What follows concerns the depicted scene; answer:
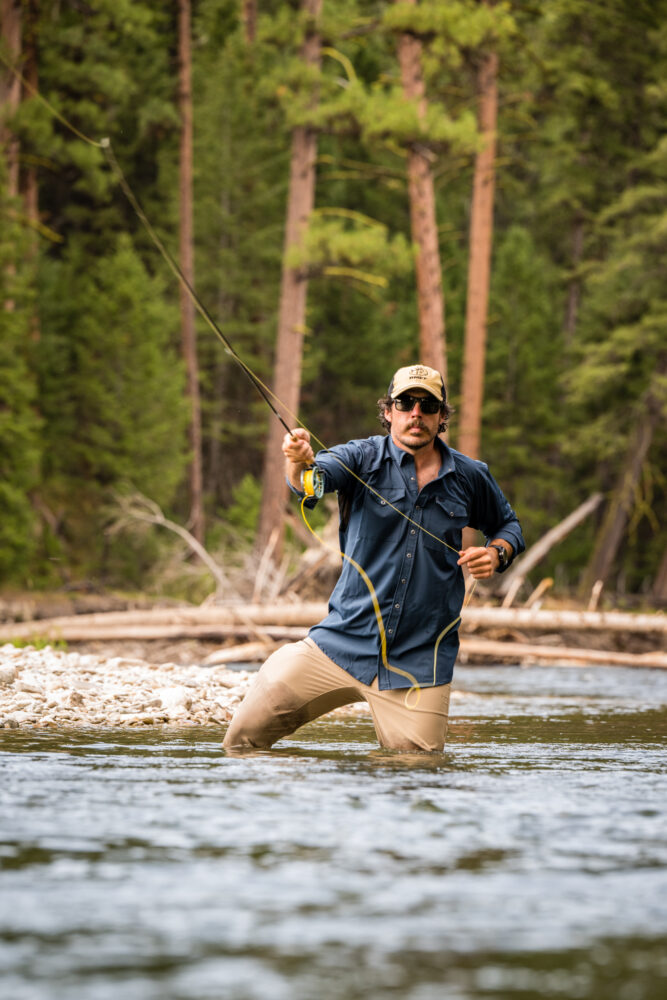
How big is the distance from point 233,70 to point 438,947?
29.4 metres

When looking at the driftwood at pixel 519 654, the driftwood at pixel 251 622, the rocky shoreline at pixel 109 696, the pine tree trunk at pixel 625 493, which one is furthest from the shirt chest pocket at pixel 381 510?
the pine tree trunk at pixel 625 493

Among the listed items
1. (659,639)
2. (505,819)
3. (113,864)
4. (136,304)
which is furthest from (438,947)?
(136,304)

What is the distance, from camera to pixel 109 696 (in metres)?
7.64

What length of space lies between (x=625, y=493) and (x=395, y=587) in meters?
18.0

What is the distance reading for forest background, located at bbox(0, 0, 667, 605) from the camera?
1944cm

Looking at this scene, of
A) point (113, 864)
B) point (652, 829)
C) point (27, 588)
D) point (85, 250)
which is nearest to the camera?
point (113, 864)

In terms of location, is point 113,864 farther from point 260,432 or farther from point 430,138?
point 260,432

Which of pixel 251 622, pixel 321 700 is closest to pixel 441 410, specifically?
pixel 321 700

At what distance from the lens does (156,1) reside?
25.2 m

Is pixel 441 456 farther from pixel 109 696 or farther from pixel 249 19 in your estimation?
pixel 249 19

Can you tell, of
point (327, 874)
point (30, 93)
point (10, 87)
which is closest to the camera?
point (327, 874)

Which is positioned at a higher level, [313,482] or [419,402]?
[419,402]

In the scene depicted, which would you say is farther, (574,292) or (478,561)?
(574,292)

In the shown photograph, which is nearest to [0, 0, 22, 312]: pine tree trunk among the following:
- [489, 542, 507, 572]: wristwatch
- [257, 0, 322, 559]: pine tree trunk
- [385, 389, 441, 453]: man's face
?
[257, 0, 322, 559]: pine tree trunk
